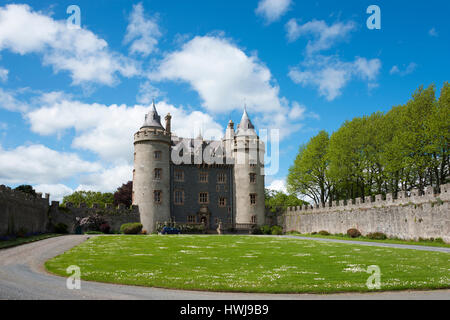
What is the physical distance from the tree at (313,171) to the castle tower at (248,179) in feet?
16.1

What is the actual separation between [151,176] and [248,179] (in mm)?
13884

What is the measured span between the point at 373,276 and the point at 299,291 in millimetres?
3551

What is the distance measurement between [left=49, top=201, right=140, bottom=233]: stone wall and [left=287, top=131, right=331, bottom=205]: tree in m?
22.8

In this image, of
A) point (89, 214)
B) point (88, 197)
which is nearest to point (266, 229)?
point (89, 214)

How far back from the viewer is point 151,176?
171ft

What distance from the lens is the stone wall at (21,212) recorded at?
97.7 feet

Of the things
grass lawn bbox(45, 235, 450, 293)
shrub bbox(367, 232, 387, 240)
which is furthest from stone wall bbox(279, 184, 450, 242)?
grass lawn bbox(45, 235, 450, 293)

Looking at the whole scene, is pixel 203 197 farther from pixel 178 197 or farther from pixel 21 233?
pixel 21 233

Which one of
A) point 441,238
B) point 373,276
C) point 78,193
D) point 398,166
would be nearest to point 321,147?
point 398,166

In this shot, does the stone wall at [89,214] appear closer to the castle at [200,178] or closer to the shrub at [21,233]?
the castle at [200,178]

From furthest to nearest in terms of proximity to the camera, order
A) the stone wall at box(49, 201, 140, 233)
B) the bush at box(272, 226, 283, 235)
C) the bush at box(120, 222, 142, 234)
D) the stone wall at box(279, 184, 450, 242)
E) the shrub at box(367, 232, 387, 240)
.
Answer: the bush at box(272, 226, 283, 235), the bush at box(120, 222, 142, 234), the stone wall at box(49, 201, 140, 233), the shrub at box(367, 232, 387, 240), the stone wall at box(279, 184, 450, 242)

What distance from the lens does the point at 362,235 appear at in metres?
40.1

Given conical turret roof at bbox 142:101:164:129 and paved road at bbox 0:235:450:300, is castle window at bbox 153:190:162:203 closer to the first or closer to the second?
conical turret roof at bbox 142:101:164:129

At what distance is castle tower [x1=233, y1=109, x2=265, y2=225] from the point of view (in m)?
55.8
